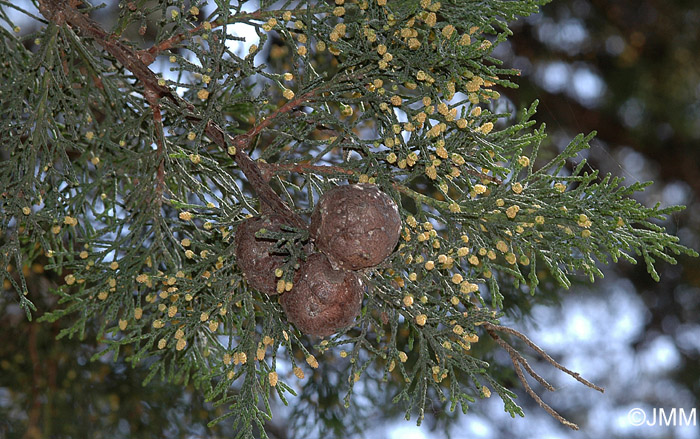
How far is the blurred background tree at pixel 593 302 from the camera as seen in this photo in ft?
9.29

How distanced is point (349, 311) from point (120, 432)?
6.50 feet

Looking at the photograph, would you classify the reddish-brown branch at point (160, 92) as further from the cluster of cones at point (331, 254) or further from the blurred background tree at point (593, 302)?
the blurred background tree at point (593, 302)

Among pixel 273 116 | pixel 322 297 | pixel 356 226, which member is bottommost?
pixel 322 297

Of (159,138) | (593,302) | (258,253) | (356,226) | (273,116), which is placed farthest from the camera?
(593,302)

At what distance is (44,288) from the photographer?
117 inches

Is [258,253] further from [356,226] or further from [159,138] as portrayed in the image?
[159,138]

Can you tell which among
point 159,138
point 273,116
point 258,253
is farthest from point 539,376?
point 159,138

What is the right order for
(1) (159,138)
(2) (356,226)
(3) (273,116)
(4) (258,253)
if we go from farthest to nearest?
(1) (159,138)
(3) (273,116)
(4) (258,253)
(2) (356,226)

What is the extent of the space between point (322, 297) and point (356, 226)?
0.19m

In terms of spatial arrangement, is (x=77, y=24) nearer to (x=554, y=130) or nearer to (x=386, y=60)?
(x=386, y=60)

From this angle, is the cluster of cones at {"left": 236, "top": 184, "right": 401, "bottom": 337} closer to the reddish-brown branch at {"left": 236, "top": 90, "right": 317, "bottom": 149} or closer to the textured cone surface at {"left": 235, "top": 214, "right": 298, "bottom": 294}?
the textured cone surface at {"left": 235, "top": 214, "right": 298, "bottom": 294}

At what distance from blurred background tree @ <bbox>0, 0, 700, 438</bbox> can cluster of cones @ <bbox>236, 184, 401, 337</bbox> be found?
→ 1334 mm

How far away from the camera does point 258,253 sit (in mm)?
1459

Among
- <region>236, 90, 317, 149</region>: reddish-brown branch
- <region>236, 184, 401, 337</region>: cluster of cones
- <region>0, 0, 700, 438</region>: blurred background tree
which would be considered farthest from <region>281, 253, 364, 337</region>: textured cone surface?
<region>0, 0, 700, 438</region>: blurred background tree
